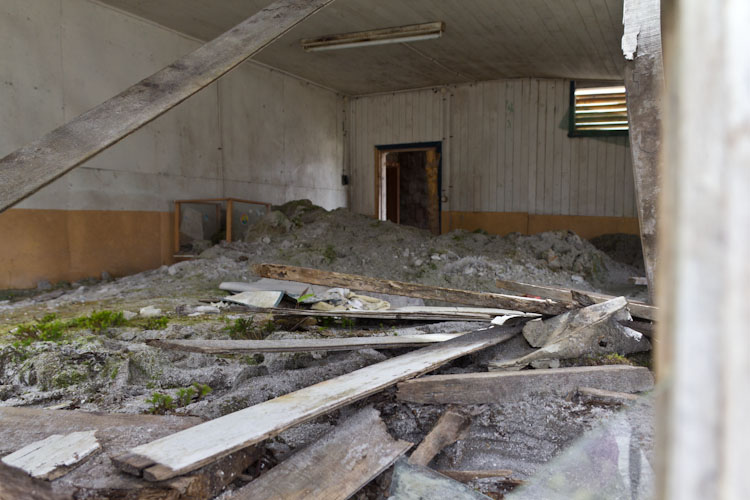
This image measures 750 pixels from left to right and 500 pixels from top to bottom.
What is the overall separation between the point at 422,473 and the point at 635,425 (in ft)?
3.80

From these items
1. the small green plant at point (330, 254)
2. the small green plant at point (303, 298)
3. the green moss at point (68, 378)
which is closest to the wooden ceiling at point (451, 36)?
the small green plant at point (330, 254)

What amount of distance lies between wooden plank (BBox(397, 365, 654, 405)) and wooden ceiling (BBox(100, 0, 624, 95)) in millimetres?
5790

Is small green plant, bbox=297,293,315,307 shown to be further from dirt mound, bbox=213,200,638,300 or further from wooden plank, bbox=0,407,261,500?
wooden plank, bbox=0,407,261,500

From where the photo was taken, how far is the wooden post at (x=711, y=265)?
44cm

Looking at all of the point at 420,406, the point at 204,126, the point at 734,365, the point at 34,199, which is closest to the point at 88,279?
the point at 34,199

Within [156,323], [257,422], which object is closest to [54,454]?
[257,422]

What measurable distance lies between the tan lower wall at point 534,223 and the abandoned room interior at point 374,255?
0.16 ft

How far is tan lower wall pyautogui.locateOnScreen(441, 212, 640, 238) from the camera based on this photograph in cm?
1020

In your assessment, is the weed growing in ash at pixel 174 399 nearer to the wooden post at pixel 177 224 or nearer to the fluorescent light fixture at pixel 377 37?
the wooden post at pixel 177 224

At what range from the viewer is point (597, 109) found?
403 inches

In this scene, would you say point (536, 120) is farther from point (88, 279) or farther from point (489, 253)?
point (88, 279)

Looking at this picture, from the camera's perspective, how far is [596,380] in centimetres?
271

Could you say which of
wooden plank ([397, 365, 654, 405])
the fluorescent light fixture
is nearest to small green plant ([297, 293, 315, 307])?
wooden plank ([397, 365, 654, 405])

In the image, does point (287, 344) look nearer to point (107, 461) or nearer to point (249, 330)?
point (107, 461)
